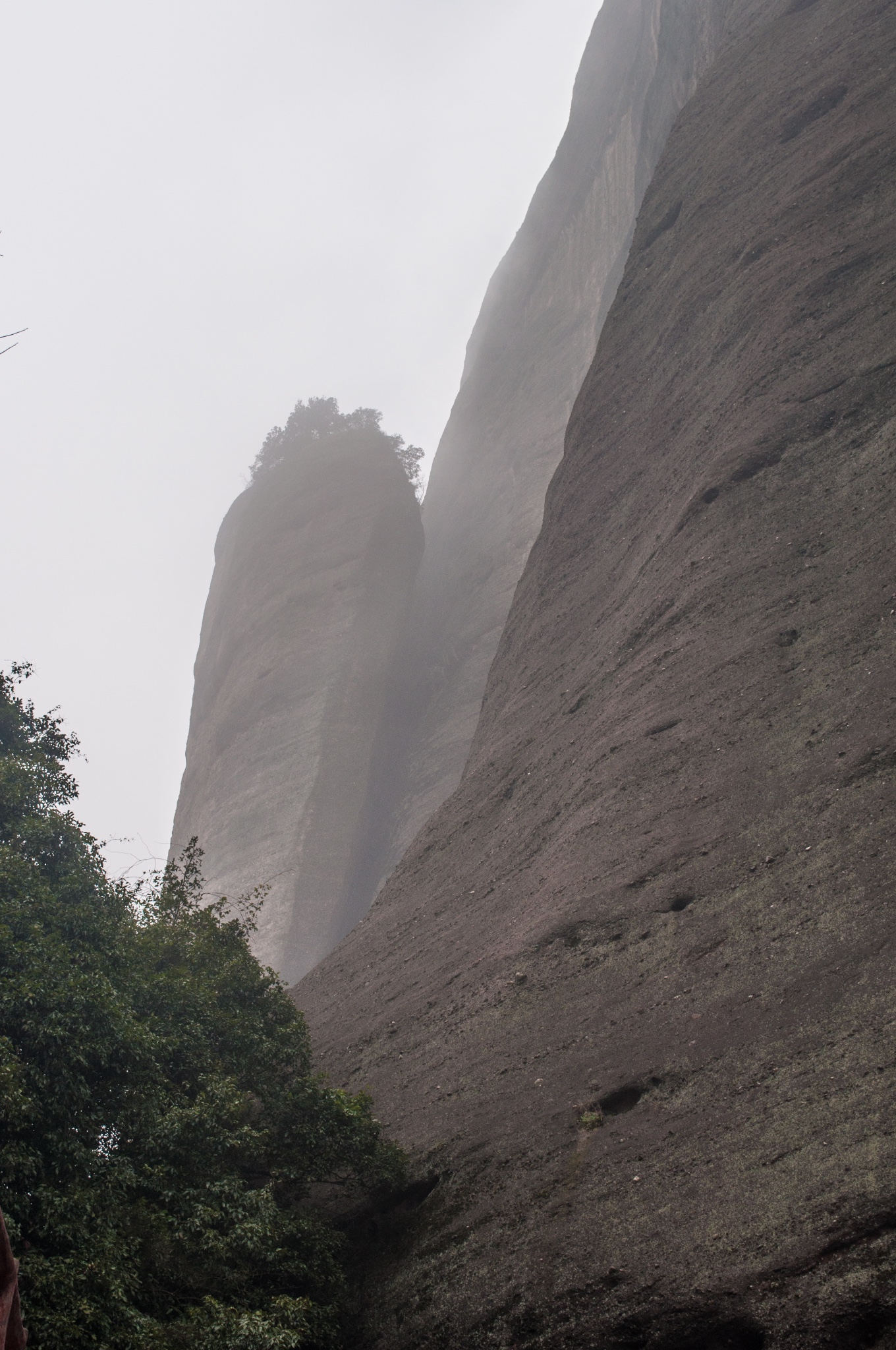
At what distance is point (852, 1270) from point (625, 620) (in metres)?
9.34

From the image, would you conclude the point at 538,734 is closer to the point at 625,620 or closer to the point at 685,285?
the point at 625,620

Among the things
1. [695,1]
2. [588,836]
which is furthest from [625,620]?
[695,1]

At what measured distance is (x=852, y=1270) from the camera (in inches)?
229

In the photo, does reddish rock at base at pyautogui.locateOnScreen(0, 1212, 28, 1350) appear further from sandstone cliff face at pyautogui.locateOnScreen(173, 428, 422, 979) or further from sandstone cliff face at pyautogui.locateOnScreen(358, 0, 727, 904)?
sandstone cliff face at pyautogui.locateOnScreen(358, 0, 727, 904)

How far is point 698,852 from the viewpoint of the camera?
959 centimetres

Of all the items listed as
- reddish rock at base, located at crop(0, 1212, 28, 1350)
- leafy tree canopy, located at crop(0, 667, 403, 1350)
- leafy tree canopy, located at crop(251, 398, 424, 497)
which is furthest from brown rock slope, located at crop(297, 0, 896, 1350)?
leafy tree canopy, located at crop(251, 398, 424, 497)

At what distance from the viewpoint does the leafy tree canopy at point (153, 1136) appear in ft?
23.2

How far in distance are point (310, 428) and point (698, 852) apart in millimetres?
37588

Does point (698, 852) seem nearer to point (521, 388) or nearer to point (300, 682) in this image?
point (300, 682)

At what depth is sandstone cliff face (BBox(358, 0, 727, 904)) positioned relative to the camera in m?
30.3

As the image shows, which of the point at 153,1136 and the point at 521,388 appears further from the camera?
the point at 521,388

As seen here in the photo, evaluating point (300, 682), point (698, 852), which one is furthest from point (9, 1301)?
point (300, 682)

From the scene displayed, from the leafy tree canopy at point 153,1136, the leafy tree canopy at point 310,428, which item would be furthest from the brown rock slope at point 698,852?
the leafy tree canopy at point 310,428

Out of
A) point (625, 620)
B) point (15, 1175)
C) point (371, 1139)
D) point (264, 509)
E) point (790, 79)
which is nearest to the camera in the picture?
point (15, 1175)
